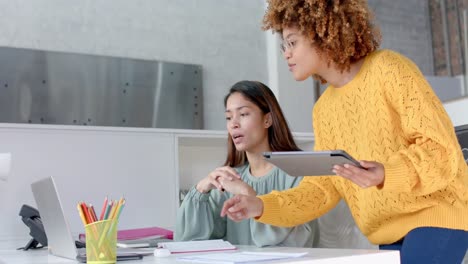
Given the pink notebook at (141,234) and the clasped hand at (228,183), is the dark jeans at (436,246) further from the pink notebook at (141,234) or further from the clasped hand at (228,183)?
the pink notebook at (141,234)

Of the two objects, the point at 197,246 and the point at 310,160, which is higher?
the point at 310,160

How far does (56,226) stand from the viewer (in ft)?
5.30

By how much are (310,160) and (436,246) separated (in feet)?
1.33

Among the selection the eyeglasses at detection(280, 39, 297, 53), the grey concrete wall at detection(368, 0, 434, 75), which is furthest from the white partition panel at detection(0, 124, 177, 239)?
the grey concrete wall at detection(368, 0, 434, 75)

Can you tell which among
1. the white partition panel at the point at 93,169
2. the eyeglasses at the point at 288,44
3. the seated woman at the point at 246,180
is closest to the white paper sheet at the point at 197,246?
the seated woman at the point at 246,180

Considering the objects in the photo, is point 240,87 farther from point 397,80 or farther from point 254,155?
point 397,80

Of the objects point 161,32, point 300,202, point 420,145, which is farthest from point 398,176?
point 161,32

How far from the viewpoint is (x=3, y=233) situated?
2.48 meters

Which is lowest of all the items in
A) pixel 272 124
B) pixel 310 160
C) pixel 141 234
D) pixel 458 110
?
pixel 141 234

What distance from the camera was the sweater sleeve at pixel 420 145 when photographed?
1.44 metres

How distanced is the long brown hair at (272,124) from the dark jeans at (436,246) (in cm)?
89

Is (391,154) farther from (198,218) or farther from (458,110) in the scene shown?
(458,110)

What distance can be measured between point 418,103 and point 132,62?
2511mm

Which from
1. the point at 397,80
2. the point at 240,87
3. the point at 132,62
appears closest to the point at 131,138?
the point at 240,87
